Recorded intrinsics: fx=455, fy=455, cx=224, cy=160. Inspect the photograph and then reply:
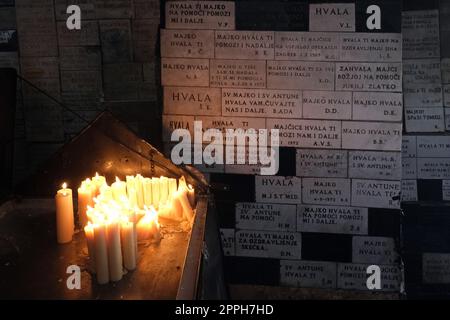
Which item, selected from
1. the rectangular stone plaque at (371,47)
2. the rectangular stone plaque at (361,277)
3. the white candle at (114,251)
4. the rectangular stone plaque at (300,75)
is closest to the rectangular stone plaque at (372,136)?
the rectangular stone plaque at (300,75)

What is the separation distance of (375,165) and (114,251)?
7.80ft

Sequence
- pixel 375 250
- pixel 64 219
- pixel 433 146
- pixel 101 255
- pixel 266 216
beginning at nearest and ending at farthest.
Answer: pixel 101 255 < pixel 64 219 < pixel 375 250 < pixel 266 216 < pixel 433 146

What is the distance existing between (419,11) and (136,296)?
3.82m

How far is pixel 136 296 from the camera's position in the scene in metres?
2.36

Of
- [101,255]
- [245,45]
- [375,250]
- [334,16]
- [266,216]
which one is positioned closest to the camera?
[101,255]

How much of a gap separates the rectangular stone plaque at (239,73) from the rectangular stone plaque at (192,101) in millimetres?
123

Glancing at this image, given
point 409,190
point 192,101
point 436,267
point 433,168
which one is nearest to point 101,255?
point 192,101

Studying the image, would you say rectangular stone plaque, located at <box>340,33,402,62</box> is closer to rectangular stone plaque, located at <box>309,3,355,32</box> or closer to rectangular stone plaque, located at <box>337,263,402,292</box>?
rectangular stone plaque, located at <box>309,3,355,32</box>

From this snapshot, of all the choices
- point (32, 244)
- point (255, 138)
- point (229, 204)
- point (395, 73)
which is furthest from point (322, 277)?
point (32, 244)

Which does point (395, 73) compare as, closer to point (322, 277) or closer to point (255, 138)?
point (255, 138)

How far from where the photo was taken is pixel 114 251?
2.55m

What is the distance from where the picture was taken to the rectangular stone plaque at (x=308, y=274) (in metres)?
4.07

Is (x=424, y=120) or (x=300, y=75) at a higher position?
(x=300, y=75)

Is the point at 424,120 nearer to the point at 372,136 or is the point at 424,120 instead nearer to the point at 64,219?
the point at 372,136
